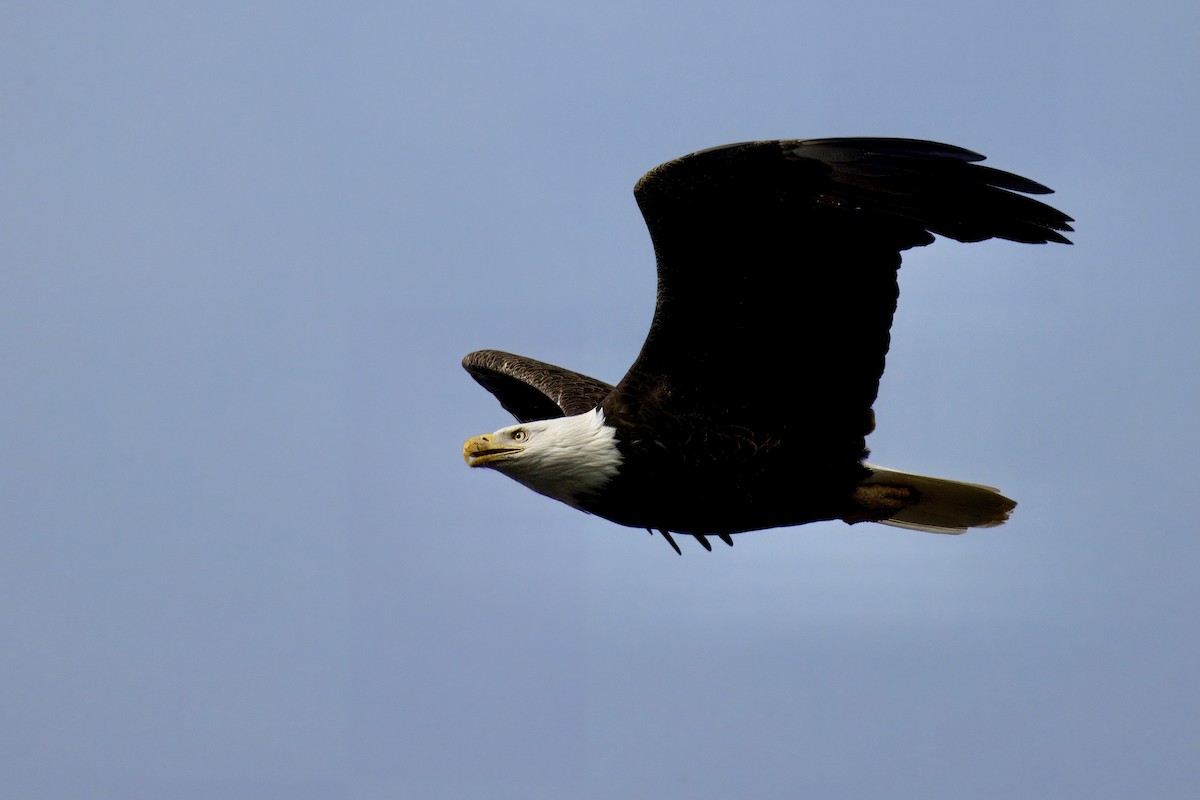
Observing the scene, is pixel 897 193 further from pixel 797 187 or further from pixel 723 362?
pixel 723 362

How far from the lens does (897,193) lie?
30.4 ft

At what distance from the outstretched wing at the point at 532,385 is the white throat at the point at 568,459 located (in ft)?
3.93

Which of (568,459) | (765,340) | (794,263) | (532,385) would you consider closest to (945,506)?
(765,340)

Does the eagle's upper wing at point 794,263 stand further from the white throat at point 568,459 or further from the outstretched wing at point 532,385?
the outstretched wing at point 532,385

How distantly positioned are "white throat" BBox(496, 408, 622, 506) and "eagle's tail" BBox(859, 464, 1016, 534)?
5.66 feet

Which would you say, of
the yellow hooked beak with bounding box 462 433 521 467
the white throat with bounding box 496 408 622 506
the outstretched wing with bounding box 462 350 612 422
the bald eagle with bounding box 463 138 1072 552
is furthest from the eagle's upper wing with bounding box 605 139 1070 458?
the outstretched wing with bounding box 462 350 612 422

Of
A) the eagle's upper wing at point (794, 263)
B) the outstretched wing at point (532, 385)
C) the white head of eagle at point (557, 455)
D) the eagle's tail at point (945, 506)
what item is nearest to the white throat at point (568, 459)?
the white head of eagle at point (557, 455)

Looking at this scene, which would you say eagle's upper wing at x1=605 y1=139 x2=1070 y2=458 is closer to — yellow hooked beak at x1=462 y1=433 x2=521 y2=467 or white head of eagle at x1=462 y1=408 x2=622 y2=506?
white head of eagle at x1=462 y1=408 x2=622 y2=506

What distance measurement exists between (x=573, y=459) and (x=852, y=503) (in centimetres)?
162

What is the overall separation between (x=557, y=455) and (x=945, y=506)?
234cm

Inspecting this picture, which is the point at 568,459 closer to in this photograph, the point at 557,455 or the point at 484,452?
the point at 557,455

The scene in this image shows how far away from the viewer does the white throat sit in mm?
9961

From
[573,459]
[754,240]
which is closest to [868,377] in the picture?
[754,240]

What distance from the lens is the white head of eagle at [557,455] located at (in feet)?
32.7
